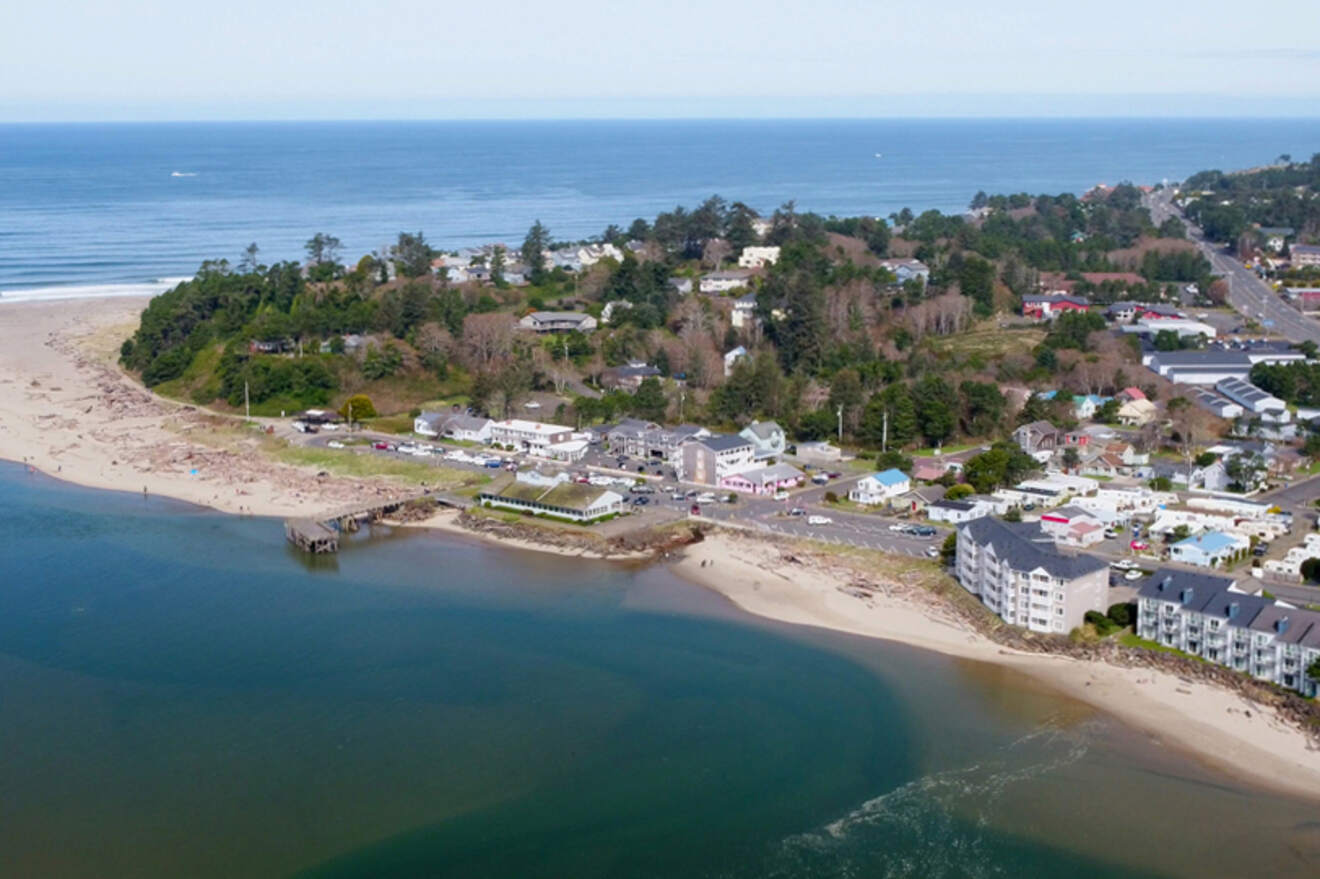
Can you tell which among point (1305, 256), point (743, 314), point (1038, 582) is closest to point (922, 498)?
point (1038, 582)

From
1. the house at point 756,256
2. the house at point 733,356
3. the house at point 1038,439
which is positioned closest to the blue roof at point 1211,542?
the house at point 1038,439

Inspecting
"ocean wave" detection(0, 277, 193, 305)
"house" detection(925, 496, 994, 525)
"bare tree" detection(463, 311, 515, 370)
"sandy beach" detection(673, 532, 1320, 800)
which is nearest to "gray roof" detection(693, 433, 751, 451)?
"sandy beach" detection(673, 532, 1320, 800)

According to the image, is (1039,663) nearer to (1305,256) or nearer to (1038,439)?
(1038,439)

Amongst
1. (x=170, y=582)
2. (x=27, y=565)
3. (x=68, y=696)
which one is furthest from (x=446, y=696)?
(x=27, y=565)

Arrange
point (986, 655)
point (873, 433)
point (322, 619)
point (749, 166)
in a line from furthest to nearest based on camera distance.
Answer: point (749, 166)
point (873, 433)
point (322, 619)
point (986, 655)

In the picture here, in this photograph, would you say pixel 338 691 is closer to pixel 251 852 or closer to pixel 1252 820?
pixel 251 852

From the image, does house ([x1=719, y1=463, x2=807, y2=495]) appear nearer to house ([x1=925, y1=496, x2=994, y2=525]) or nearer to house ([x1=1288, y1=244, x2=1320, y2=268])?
house ([x1=925, y1=496, x2=994, y2=525])

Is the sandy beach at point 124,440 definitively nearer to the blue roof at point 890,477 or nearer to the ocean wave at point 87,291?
the ocean wave at point 87,291
